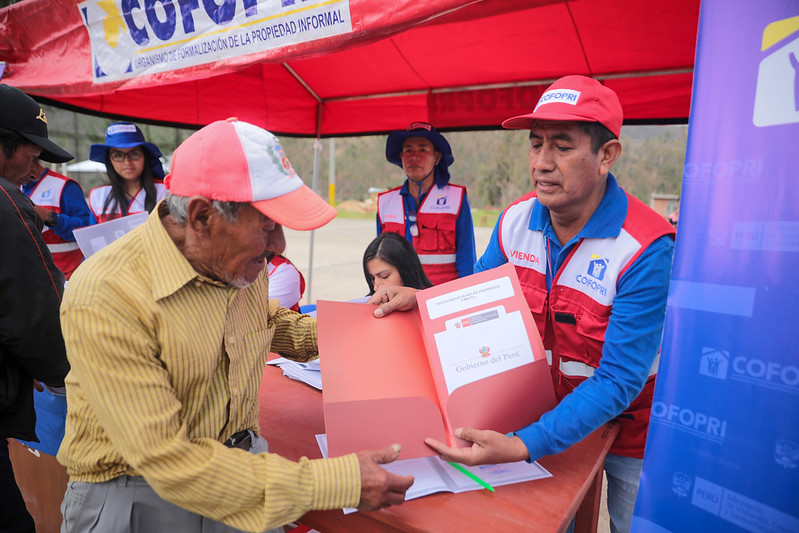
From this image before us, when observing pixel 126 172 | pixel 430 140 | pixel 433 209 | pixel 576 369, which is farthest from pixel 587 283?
pixel 126 172

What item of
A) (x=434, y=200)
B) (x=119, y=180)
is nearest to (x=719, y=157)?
(x=434, y=200)

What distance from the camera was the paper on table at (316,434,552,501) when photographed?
1135mm

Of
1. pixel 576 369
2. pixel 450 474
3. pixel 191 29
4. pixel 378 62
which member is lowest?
pixel 450 474

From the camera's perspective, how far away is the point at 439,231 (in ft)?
12.0

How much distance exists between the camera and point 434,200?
3.70 m

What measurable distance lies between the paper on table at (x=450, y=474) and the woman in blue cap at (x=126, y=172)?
127 inches

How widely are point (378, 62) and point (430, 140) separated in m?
0.88

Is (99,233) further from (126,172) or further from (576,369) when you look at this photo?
(576,369)

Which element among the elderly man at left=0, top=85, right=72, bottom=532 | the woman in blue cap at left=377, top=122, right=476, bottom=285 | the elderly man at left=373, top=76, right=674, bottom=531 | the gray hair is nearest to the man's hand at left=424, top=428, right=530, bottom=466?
the elderly man at left=373, top=76, right=674, bottom=531

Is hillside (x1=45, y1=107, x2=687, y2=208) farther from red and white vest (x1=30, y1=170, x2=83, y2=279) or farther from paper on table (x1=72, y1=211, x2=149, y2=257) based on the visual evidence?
paper on table (x1=72, y1=211, x2=149, y2=257)

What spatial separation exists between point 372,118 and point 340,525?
4.23 meters

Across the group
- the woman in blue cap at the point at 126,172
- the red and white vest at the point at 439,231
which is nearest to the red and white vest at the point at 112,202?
the woman in blue cap at the point at 126,172

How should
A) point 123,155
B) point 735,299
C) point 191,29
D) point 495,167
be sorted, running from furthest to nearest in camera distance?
point 495,167
point 123,155
point 191,29
point 735,299

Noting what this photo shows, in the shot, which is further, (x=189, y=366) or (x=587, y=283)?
(x=587, y=283)
